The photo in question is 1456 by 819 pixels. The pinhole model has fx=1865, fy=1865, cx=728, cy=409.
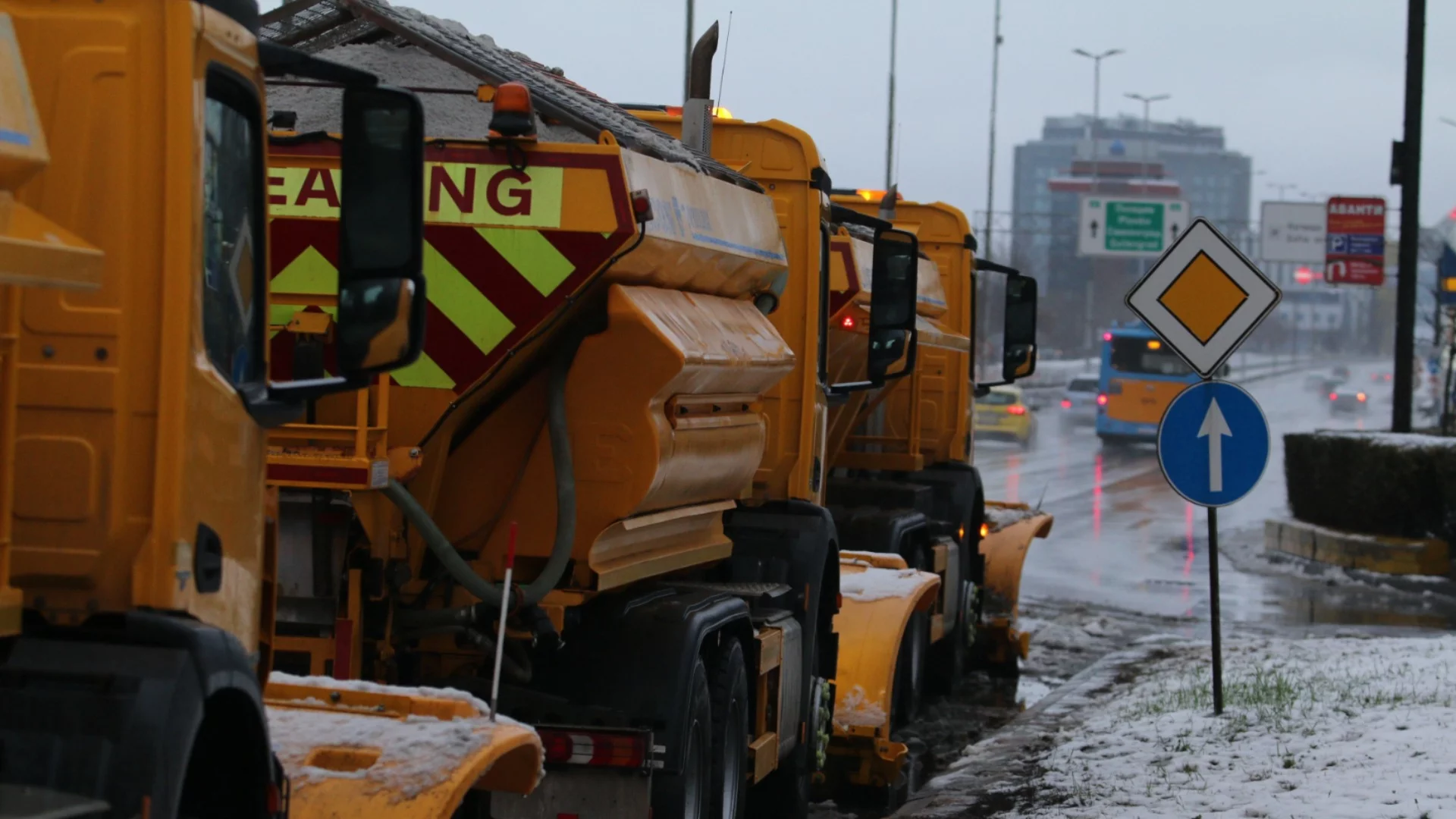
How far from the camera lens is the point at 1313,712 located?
945 cm

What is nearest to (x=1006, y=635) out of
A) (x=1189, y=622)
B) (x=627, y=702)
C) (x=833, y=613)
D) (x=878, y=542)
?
(x=878, y=542)

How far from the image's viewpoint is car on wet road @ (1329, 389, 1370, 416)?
65.1 m

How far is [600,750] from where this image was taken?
5746mm

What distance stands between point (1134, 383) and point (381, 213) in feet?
133

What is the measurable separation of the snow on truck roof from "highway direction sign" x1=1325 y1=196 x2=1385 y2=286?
22265 mm

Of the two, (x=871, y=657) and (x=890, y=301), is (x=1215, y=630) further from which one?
(x=890, y=301)

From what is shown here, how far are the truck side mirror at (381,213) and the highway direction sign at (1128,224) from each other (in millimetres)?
47473

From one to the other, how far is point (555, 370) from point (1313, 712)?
17.4 feet

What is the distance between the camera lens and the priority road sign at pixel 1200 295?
9773 mm

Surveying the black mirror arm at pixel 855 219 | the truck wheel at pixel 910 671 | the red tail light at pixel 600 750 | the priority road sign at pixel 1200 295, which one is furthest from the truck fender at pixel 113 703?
the truck wheel at pixel 910 671

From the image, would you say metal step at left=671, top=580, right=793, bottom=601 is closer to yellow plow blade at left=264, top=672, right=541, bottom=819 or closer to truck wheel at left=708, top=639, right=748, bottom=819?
truck wheel at left=708, top=639, right=748, bottom=819

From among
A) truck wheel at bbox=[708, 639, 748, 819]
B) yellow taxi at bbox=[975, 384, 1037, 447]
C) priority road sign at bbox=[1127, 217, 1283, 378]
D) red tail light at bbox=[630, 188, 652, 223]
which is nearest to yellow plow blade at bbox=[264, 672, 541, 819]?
red tail light at bbox=[630, 188, 652, 223]

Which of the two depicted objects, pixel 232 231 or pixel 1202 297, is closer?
pixel 232 231

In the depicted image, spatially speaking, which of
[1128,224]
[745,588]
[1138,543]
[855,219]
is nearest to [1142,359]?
[1128,224]
